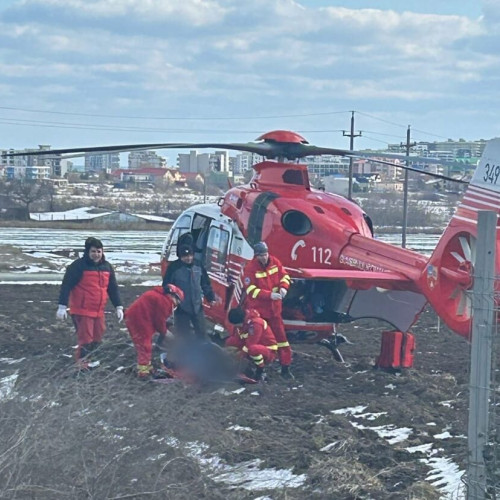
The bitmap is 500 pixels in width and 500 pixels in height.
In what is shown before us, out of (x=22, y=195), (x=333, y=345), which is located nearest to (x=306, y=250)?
(x=333, y=345)

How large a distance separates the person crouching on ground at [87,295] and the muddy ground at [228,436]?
3.45ft

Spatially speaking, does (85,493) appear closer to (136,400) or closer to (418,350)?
(136,400)

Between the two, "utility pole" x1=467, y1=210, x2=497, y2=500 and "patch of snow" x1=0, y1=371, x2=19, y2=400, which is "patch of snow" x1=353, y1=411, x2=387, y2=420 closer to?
"patch of snow" x1=0, y1=371, x2=19, y2=400

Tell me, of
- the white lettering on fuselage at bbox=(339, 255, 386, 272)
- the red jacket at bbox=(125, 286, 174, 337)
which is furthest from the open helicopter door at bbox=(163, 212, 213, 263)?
the white lettering on fuselage at bbox=(339, 255, 386, 272)

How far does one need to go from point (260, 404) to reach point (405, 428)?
5.35 ft

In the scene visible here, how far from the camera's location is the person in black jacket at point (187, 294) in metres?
11.3

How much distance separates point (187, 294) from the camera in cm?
1129

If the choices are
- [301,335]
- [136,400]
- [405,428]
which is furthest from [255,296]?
[136,400]

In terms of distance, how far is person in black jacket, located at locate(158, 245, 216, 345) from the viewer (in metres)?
11.3

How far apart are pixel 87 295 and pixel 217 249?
7.62 ft

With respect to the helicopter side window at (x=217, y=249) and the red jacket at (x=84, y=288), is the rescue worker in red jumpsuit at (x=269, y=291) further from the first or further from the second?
the red jacket at (x=84, y=288)

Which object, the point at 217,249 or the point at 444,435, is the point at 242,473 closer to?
the point at 444,435

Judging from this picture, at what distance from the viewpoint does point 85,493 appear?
553 cm

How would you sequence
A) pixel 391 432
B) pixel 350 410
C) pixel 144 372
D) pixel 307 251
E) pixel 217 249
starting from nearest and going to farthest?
1. pixel 391 432
2. pixel 350 410
3. pixel 144 372
4. pixel 307 251
5. pixel 217 249
